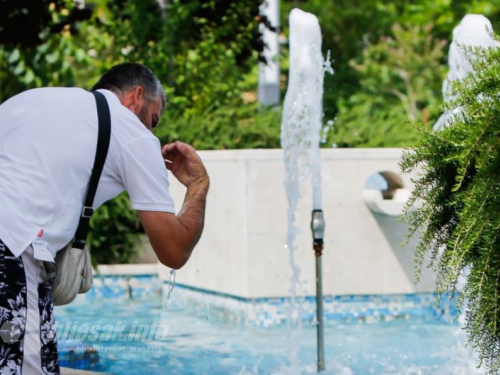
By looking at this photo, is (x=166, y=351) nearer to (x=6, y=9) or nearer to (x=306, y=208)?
(x=306, y=208)

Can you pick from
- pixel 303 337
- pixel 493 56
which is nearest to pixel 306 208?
pixel 303 337

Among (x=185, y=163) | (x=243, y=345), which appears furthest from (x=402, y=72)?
(x=185, y=163)

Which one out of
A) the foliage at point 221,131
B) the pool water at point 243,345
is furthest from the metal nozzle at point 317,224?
the foliage at point 221,131

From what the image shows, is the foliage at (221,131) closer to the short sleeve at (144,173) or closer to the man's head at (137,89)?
the man's head at (137,89)

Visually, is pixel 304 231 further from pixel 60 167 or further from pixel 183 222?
pixel 60 167

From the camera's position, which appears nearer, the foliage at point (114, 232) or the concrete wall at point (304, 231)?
the concrete wall at point (304, 231)

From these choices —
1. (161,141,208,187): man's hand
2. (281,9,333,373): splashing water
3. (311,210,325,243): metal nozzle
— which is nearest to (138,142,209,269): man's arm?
(161,141,208,187): man's hand

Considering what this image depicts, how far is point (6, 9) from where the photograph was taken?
7.47m

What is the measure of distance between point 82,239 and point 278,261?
531cm

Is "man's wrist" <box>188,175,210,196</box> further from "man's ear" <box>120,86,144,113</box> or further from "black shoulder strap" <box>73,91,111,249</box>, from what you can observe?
"black shoulder strap" <box>73,91,111,249</box>

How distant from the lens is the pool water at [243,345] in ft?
20.3

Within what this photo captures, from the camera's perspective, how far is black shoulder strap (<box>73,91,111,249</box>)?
287 cm

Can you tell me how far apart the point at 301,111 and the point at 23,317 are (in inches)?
207

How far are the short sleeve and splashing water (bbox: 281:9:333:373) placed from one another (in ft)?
15.8
